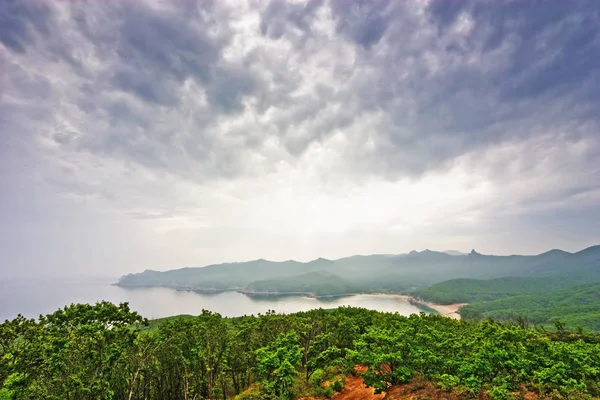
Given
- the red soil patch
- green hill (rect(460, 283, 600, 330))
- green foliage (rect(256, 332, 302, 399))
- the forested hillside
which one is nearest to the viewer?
the forested hillside

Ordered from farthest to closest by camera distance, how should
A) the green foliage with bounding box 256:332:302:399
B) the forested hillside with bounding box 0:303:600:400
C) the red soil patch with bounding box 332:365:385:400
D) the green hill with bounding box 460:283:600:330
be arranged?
the green hill with bounding box 460:283:600:330 → the red soil patch with bounding box 332:365:385:400 → the green foliage with bounding box 256:332:302:399 → the forested hillside with bounding box 0:303:600:400

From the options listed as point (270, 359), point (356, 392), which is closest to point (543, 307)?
point (356, 392)

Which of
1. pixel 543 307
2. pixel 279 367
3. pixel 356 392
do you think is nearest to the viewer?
pixel 279 367

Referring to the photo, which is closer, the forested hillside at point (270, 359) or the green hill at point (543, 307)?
the forested hillside at point (270, 359)

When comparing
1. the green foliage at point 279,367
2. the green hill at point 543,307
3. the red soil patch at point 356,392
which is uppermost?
the green foliage at point 279,367

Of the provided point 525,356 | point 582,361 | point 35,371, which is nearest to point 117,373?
point 35,371

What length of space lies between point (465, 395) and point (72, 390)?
23207mm

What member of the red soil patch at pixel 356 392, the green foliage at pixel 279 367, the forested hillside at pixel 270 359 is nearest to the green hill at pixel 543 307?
the forested hillside at pixel 270 359

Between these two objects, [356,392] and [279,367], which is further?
[356,392]

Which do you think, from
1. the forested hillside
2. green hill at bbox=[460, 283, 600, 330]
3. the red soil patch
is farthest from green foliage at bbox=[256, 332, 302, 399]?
green hill at bbox=[460, 283, 600, 330]

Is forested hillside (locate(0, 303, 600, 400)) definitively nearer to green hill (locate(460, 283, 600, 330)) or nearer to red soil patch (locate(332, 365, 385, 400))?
red soil patch (locate(332, 365, 385, 400))

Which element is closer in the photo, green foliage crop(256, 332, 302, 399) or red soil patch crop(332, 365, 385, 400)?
green foliage crop(256, 332, 302, 399)

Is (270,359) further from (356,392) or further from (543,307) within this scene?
(543,307)

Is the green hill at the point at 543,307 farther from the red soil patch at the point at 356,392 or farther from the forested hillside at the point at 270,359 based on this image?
the red soil patch at the point at 356,392
